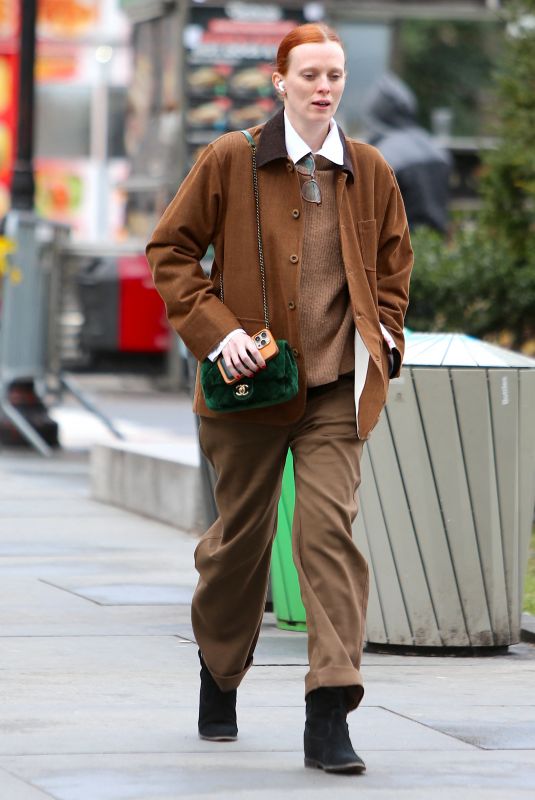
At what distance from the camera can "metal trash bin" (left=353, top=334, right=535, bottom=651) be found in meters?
5.90

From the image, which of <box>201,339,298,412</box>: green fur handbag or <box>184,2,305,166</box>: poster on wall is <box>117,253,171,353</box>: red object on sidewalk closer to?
<box>184,2,305,166</box>: poster on wall

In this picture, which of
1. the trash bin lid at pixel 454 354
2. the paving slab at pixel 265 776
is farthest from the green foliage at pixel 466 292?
the paving slab at pixel 265 776

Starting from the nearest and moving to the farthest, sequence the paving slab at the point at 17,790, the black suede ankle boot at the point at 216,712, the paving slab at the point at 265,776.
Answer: the paving slab at the point at 17,790 → the paving slab at the point at 265,776 → the black suede ankle boot at the point at 216,712

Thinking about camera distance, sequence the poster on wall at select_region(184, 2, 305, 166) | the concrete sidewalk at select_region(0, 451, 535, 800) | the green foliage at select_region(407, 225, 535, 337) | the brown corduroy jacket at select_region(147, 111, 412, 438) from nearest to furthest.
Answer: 1. the concrete sidewalk at select_region(0, 451, 535, 800)
2. the brown corduroy jacket at select_region(147, 111, 412, 438)
3. the green foliage at select_region(407, 225, 535, 337)
4. the poster on wall at select_region(184, 2, 305, 166)

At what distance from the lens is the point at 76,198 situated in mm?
32375

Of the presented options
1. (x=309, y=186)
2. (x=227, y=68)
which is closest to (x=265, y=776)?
(x=309, y=186)

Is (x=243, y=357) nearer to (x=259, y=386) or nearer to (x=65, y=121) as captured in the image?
(x=259, y=386)

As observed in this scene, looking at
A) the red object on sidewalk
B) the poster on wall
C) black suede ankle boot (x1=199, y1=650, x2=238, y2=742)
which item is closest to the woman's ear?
black suede ankle boot (x1=199, y1=650, x2=238, y2=742)

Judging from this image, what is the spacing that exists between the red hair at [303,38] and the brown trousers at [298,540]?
817 mm

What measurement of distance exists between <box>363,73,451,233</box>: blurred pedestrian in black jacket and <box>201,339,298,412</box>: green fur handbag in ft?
28.4

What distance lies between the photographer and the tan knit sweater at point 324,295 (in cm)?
453

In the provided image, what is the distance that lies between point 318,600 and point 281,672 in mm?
1475

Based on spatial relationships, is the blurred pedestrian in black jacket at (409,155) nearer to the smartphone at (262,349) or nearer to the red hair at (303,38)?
the red hair at (303,38)

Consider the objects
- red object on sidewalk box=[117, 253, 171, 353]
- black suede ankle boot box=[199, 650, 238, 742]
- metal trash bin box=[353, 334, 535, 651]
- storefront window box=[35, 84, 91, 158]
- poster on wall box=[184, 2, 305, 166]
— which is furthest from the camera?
storefront window box=[35, 84, 91, 158]
